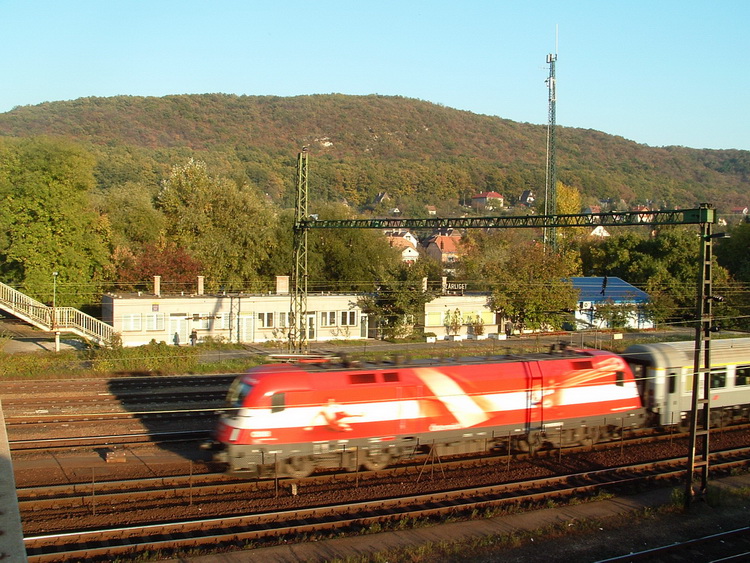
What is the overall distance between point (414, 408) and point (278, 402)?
328cm

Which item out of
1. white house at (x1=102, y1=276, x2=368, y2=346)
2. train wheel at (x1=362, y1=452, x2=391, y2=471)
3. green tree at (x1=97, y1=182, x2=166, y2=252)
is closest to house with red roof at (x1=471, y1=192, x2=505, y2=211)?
green tree at (x1=97, y1=182, x2=166, y2=252)

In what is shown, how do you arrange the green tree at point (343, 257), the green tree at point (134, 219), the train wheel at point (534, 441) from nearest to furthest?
1. the train wheel at point (534, 441)
2. the green tree at point (134, 219)
3. the green tree at point (343, 257)

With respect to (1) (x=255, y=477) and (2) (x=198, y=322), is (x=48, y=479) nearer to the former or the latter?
(1) (x=255, y=477)

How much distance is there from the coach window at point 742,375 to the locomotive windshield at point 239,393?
15.1 m

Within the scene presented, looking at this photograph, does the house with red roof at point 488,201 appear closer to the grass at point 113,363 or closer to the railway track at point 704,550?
the grass at point 113,363

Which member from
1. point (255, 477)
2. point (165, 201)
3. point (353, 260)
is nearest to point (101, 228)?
point (165, 201)

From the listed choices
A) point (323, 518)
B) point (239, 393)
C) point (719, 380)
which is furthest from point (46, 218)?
point (719, 380)

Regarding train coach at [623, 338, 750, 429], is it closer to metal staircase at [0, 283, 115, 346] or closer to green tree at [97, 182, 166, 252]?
metal staircase at [0, 283, 115, 346]

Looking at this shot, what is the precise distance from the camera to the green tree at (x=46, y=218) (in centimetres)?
3938

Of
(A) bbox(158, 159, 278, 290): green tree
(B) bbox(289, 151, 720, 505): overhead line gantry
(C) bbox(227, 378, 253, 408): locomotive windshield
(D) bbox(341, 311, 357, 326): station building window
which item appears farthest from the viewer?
(A) bbox(158, 159, 278, 290): green tree

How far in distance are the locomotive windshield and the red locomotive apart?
0.10ft

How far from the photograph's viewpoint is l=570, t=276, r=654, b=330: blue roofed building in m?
44.3

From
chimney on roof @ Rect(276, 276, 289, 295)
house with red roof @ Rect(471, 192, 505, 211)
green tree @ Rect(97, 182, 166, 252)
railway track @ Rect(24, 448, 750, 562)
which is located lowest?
railway track @ Rect(24, 448, 750, 562)

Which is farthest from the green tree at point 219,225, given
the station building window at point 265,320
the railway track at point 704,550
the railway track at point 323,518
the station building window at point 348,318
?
the railway track at point 704,550
